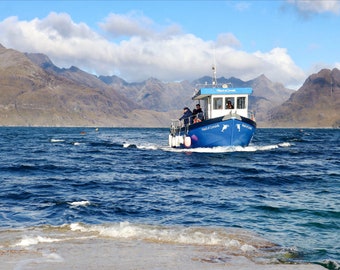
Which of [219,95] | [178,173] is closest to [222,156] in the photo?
[219,95]

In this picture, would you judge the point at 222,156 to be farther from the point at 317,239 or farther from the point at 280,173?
the point at 317,239

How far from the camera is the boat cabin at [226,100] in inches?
1928

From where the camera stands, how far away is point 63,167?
113 ft

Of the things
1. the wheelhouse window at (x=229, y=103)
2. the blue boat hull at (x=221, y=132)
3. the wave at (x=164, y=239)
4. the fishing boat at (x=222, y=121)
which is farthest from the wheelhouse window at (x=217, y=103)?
the wave at (x=164, y=239)

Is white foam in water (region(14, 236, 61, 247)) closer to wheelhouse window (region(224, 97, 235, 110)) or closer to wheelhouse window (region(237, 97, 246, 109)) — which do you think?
wheelhouse window (region(224, 97, 235, 110))

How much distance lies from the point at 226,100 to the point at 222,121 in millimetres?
4674

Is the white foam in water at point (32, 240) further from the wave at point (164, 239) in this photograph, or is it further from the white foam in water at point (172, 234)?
the white foam in water at point (172, 234)

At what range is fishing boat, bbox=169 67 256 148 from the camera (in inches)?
1821

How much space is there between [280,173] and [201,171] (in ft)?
18.4

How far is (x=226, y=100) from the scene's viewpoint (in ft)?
162

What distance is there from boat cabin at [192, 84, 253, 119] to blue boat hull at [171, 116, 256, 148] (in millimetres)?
2148

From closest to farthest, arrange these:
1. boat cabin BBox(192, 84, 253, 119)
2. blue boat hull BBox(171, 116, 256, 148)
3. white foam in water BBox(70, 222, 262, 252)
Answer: white foam in water BBox(70, 222, 262, 252) < blue boat hull BBox(171, 116, 256, 148) < boat cabin BBox(192, 84, 253, 119)

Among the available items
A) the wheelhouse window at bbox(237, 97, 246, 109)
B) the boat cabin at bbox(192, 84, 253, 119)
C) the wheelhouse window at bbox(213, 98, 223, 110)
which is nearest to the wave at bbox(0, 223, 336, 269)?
the boat cabin at bbox(192, 84, 253, 119)

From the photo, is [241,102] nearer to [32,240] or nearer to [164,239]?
[164,239]
